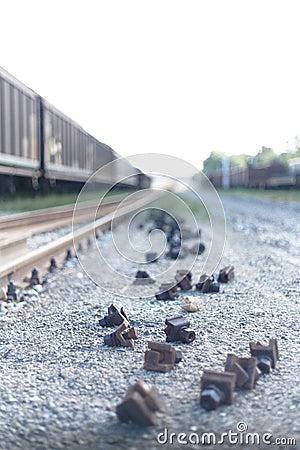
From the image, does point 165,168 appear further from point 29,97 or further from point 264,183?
point 264,183

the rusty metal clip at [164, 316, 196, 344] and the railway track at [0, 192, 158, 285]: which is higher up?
the railway track at [0, 192, 158, 285]

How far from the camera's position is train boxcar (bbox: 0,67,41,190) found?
35.3 ft

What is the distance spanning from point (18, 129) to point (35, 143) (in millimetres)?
1627

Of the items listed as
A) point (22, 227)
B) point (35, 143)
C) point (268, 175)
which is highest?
point (268, 175)

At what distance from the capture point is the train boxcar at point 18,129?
35.3ft

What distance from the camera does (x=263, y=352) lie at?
2.67 meters

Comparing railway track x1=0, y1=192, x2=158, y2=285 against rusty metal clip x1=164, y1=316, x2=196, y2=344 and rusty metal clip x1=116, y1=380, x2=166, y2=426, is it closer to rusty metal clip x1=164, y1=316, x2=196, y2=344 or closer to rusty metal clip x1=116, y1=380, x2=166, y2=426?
rusty metal clip x1=164, y1=316, x2=196, y2=344

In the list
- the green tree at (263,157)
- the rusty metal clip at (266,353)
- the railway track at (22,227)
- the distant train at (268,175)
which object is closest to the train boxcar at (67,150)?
the railway track at (22,227)

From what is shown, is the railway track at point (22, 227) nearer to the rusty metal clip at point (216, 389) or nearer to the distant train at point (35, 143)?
the distant train at point (35, 143)

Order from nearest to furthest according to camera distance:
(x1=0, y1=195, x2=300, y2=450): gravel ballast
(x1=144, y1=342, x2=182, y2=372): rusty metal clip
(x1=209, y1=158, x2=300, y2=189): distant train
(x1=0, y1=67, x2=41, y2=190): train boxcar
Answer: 1. (x1=0, y1=195, x2=300, y2=450): gravel ballast
2. (x1=144, y1=342, x2=182, y2=372): rusty metal clip
3. (x1=0, y1=67, x2=41, y2=190): train boxcar
4. (x1=209, y1=158, x2=300, y2=189): distant train

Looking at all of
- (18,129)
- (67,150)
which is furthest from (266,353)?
(67,150)

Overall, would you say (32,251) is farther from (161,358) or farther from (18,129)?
(18,129)

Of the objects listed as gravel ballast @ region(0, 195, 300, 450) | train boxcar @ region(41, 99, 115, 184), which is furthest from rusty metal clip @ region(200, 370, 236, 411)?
train boxcar @ region(41, 99, 115, 184)

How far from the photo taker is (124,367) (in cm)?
271
